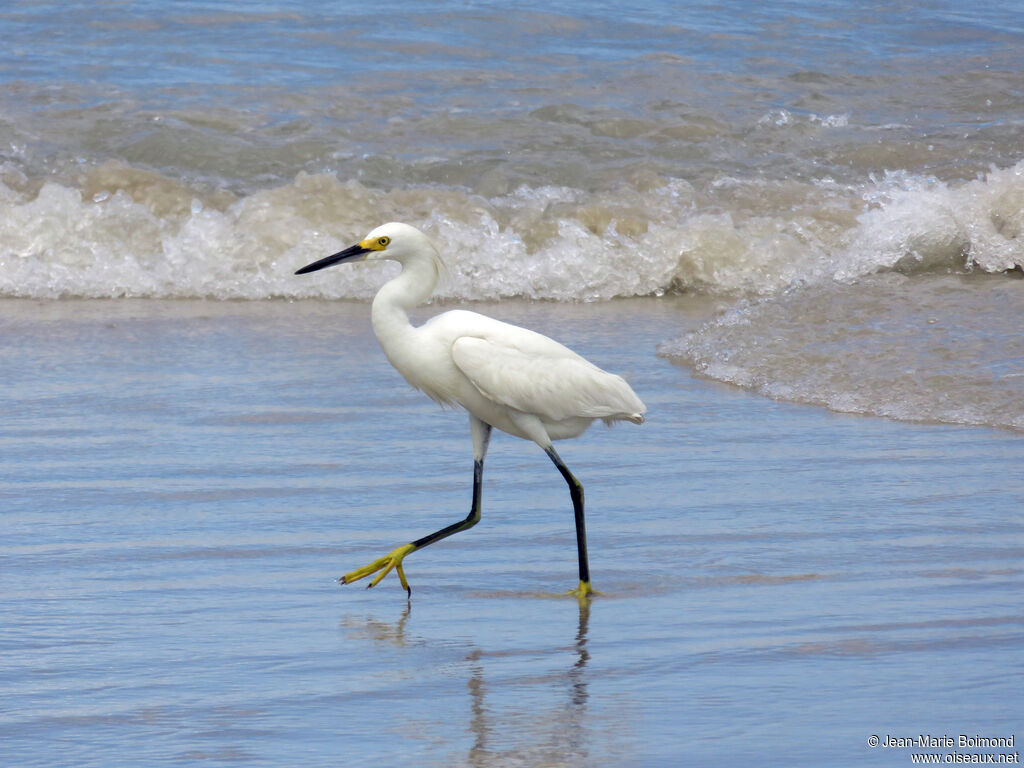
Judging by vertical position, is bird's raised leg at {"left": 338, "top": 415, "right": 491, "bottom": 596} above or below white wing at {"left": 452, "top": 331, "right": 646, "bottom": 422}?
below

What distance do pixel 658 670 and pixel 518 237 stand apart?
6967mm

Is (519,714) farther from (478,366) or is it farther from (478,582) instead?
(478,366)

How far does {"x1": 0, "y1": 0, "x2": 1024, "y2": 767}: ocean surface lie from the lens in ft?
10.7

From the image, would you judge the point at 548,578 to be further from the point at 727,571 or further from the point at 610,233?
the point at 610,233

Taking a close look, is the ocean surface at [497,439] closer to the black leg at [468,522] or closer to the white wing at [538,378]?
the black leg at [468,522]

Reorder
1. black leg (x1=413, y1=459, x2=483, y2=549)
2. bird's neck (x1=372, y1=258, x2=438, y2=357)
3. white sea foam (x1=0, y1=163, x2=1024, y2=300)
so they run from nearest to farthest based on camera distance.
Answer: black leg (x1=413, y1=459, x2=483, y2=549), bird's neck (x1=372, y1=258, x2=438, y2=357), white sea foam (x1=0, y1=163, x2=1024, y2=300)

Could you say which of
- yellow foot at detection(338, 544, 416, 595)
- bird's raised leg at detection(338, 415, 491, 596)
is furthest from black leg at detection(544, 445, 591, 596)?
yellow foot at detection(338, 544, 416, 595)

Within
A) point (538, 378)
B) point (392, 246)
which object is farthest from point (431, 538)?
point (392, 246)

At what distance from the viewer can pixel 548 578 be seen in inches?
170

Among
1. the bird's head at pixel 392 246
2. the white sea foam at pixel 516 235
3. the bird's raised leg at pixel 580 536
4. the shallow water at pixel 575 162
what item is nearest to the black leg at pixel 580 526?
the bird's raised leg at pixel 580 536

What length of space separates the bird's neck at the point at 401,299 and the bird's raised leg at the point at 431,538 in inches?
14.7

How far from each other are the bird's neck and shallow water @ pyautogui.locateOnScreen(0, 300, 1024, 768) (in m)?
0.59

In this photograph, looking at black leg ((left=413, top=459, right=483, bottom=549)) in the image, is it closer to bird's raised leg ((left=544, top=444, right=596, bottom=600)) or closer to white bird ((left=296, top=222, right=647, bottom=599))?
white bird ((left=296, top=222, right=647, bottom=599))

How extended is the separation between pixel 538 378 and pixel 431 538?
21.4 inches
